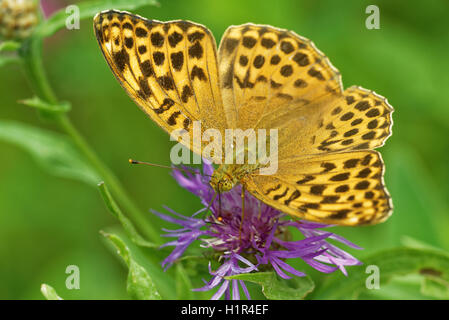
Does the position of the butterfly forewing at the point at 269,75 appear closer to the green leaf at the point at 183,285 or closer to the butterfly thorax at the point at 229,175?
the butterfly thorax at the point at 229,175

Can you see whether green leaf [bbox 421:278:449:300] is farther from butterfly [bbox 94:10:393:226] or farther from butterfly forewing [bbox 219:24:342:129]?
butterfly forewing [bbox 219:24:342:129]

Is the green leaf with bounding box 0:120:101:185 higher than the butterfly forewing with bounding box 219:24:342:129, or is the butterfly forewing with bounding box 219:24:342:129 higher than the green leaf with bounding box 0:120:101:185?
the butterfly forewing with bounding box 219:24:342:129

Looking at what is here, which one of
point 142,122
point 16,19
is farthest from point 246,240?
point 142,122

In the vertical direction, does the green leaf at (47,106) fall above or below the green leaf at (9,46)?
below

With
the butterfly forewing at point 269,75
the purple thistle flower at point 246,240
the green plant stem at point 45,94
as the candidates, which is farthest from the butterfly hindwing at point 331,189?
the green plant stem at point 45,94

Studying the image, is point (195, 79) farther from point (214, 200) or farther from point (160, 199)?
point (160, 199)

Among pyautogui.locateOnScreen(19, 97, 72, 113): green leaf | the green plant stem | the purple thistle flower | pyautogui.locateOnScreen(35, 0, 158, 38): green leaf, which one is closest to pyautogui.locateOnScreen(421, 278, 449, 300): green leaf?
the purple thistle flower
